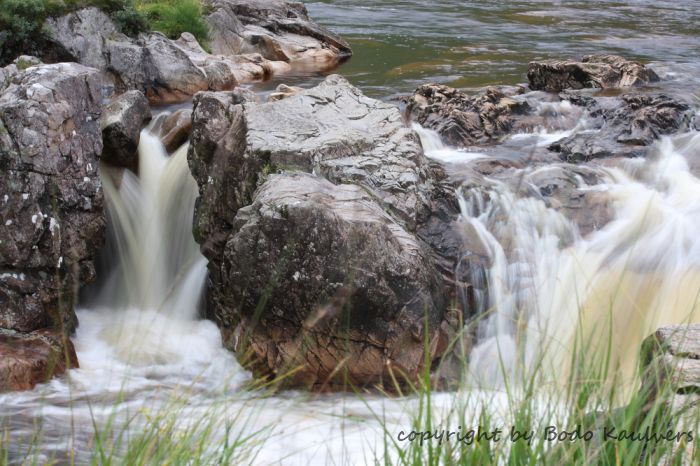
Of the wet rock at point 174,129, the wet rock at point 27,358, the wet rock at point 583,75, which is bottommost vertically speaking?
the wet rock at point 27,358

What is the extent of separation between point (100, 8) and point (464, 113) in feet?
19.4

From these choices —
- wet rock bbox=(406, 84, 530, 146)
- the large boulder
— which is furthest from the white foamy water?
the large boulder

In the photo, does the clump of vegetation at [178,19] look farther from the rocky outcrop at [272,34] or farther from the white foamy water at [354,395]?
the white foamy water at [354,395]

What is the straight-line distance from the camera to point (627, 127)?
9703 millimetres

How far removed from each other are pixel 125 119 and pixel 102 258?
1.47 metres

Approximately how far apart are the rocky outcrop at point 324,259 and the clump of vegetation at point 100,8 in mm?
5913

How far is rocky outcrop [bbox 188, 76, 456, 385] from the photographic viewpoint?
5.72m

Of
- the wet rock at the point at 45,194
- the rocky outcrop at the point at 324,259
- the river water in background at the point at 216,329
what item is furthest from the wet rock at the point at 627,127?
the wet rock at the point at 45,194

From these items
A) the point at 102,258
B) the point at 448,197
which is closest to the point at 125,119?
the point at 102,258

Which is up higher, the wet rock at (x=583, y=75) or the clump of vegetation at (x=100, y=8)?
the clump of vegetation at (x=100, y=8)

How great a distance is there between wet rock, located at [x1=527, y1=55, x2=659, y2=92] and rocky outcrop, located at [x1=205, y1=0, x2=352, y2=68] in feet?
14.8

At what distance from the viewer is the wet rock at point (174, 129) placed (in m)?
8.80

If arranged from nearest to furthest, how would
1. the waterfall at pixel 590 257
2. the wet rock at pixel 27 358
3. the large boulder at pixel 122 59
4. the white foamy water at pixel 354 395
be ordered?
the white foamy water at pixel 354 395 < the wet rock at pixel 27 358 < the waterfall at pixel 590 257 < the large boulder at pixel 122 59

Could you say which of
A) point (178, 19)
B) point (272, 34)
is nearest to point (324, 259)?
point (178, 19)
